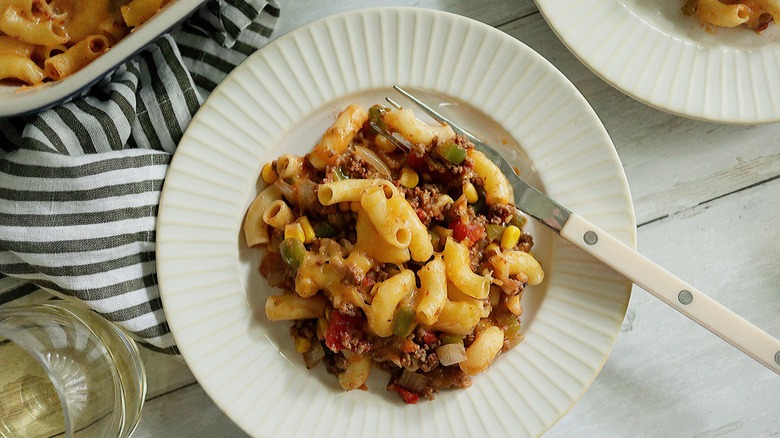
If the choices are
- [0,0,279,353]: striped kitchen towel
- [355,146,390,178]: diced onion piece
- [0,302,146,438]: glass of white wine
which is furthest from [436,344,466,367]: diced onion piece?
[0,302,146,438]: glass of white wine

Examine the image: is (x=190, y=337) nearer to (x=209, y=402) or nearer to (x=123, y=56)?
(x=209, y=402)

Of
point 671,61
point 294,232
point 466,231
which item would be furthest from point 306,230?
point 671,61

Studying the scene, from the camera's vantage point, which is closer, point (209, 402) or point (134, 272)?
point (134, 272)

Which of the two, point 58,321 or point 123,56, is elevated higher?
point 123,56

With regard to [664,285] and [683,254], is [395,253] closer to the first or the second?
[664,285]

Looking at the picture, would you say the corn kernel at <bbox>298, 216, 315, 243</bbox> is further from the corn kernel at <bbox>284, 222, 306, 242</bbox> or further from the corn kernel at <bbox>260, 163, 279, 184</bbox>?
the corn kernel at <bbox>260, 163, 279, 184</bbox>

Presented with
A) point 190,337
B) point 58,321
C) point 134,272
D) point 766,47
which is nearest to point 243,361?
point 190,337
